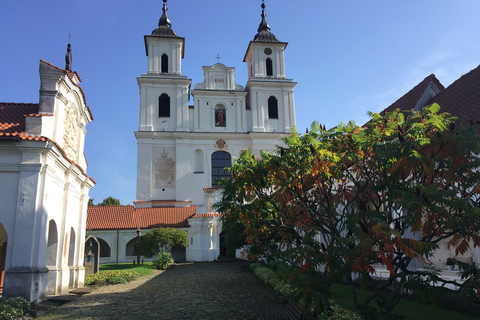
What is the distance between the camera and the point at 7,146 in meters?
10.2

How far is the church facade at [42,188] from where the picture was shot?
9.85 metres

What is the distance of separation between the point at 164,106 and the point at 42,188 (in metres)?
27.0

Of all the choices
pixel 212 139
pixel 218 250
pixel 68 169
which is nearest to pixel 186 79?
pixel 212 139

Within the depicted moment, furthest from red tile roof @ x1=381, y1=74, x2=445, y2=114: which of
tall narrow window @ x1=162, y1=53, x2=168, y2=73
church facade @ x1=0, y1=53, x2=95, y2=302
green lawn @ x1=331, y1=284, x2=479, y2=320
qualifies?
tall narrow window @ x1=162, y1=53, x2=168, y2=73

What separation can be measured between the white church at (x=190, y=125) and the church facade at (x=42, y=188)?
1833 centimetres

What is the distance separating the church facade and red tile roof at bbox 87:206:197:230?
55.8 ft

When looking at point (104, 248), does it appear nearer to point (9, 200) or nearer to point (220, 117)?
point (220, 117)

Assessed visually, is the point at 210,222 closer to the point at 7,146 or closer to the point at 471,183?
the point at 7,146

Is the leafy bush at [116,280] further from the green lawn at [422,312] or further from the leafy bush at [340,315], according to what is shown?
the leafy bush at [340,315]

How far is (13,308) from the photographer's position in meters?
8.52

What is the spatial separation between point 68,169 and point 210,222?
18.8 m

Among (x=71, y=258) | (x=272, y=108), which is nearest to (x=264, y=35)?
(x=272, y=108)

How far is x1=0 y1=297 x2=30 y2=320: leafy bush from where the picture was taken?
8.05m

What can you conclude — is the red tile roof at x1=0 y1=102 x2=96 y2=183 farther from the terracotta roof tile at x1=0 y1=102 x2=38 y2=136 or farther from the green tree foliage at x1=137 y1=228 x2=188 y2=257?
the green tree foliage at x1=137 y1=228 x2=188 y2=257
